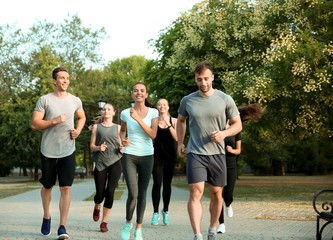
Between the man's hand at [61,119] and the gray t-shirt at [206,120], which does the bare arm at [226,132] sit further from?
the man's hand at [61,119]

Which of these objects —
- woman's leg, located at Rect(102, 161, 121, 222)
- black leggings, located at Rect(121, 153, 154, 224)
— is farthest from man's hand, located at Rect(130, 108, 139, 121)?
woman's leg, located at Rect(102, 161, 121, 222)

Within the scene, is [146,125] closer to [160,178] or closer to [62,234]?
[62,234]

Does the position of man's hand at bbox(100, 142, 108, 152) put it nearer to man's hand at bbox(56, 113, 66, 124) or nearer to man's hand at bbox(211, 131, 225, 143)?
man's hand at bbox(56, 113, 66, 124)

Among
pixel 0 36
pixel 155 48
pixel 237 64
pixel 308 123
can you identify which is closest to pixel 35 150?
pixel 0 36

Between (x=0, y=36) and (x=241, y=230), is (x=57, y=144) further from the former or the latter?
(x=0, y=36)

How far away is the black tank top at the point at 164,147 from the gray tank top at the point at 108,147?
2.41ft

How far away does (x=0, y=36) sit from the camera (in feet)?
135

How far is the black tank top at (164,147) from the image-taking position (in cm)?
862

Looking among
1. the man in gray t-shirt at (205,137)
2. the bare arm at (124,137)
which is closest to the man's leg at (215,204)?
the man in gray t-shirt at (205,137)

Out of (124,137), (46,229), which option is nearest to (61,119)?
(124,137)

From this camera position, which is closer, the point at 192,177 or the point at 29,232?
the point at 192,177

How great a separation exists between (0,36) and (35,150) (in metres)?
11.0

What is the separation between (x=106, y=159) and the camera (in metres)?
8.09

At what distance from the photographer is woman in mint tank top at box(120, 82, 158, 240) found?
6.70 m
